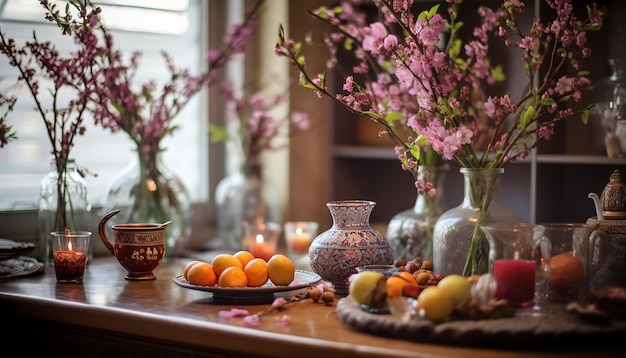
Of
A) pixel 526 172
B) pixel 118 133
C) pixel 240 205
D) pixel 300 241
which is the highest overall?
pixel 118 133

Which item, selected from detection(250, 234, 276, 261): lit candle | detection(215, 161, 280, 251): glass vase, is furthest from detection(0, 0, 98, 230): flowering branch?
detection(215, 161, 280, 251): glass vase

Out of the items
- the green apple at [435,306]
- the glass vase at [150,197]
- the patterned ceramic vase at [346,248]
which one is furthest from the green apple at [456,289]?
the glass vase at [150,197]

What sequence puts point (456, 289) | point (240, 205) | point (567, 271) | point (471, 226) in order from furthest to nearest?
1. point (240, 205)
2. point (471, 226)
3. point (567, 271)
4. point (456, 289)

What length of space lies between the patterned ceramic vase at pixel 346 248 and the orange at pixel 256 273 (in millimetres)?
126

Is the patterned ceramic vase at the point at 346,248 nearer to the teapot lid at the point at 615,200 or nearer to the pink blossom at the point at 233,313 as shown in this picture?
the pink blossom at the point at 233,313

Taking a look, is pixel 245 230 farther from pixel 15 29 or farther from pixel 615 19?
pixel 615 19

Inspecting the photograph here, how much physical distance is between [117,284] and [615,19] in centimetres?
160

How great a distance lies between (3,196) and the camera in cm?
274

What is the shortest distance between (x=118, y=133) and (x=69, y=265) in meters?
0.93

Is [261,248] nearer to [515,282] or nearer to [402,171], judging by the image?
[402,171]

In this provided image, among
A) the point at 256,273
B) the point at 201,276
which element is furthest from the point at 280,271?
the point at 201,276

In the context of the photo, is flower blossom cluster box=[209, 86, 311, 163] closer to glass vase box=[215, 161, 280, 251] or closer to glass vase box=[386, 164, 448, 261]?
glass vase box=[215, 161, 280, 251]

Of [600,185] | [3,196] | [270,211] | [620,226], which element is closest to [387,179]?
[270,211]

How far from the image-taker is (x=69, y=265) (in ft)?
7.38
